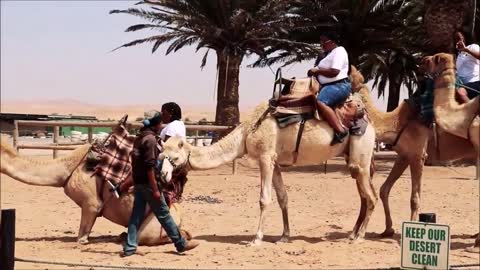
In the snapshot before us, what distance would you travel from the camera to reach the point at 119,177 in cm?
786

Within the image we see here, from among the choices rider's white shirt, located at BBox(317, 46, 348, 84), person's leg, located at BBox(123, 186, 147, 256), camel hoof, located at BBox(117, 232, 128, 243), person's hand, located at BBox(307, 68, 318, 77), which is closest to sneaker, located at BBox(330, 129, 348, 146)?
rider's white shirt, located at BBox(317, 46, 348, 84)

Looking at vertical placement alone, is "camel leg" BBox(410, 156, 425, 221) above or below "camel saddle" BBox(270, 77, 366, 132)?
below

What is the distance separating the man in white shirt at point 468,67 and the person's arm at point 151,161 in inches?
140

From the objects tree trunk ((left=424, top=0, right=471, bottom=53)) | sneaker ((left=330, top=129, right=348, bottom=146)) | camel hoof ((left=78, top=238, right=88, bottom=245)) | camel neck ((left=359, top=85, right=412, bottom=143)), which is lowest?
camel hoof ((left=78, top=238, right=88, bottom=245))

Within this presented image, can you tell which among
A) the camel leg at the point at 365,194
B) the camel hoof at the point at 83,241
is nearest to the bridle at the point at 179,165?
the camel hoof at the point at 83,241

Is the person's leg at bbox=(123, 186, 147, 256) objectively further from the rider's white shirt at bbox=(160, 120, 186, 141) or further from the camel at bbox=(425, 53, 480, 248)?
the camel at bbox=(425, 53, 480, 248)

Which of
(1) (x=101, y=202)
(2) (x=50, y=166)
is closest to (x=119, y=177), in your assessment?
(1) (x=101, y=202)

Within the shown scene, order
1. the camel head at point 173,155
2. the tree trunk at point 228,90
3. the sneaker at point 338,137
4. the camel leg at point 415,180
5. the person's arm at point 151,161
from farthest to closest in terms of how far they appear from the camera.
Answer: the tree trunk at point 228,90 < the camel leg at point 415,180 < the sneaker at point 338,137 < the camel head at point 173,155 < the person's arm at point 151,161

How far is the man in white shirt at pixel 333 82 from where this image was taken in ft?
26.2

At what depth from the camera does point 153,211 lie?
723 centimetres

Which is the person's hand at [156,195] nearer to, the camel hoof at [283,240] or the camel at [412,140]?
the camel hoof at [283,240]

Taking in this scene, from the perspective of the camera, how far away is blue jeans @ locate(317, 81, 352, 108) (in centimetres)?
802

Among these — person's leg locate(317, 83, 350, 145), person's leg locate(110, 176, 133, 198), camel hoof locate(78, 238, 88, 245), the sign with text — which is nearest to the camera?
the sign with text

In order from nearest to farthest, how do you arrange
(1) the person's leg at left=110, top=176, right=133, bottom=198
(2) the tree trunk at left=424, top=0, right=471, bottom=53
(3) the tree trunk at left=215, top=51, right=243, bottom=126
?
(1) the person's leg at left=110, top=176, right=133, bottom=198, (2) the tree trunk at left=424, top=0, right=471, bottom=53, (3) the tree trunk at left=215, top=51, right=243, bottom=126
